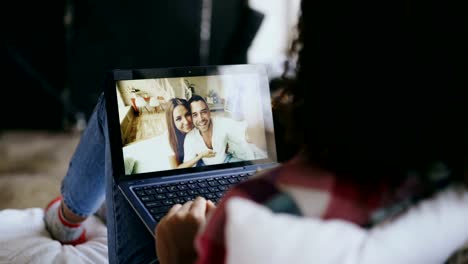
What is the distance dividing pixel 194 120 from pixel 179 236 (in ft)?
1.13

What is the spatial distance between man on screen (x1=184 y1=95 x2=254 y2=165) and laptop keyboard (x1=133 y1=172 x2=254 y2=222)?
0.05 metres

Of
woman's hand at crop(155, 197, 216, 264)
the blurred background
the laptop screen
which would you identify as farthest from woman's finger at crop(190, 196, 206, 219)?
the blurred background

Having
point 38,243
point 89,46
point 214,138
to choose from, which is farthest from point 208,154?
point 89,46

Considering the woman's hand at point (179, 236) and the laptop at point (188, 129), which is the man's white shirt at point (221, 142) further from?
the woman's hand at point (179, 236)

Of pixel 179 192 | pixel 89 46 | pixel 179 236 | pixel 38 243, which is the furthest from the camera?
pixel 89 46

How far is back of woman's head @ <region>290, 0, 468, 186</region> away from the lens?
43cm

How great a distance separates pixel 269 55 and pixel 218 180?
86.9 inches

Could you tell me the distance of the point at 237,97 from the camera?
95 centimetres

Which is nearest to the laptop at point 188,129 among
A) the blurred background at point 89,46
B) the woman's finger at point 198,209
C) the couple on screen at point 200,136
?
the couple on screen at point 200,136

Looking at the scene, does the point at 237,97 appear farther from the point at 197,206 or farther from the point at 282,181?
the point at 282,181

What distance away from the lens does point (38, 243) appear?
3.45ft

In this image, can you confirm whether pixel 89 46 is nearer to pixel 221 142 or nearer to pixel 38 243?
pixel 38 243

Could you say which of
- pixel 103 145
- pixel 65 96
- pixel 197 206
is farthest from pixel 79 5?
pixel 197 206

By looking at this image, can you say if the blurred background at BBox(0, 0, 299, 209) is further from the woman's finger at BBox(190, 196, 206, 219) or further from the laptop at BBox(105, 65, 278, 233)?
the woman's finger at BBox(190, 196, 206, 219)
